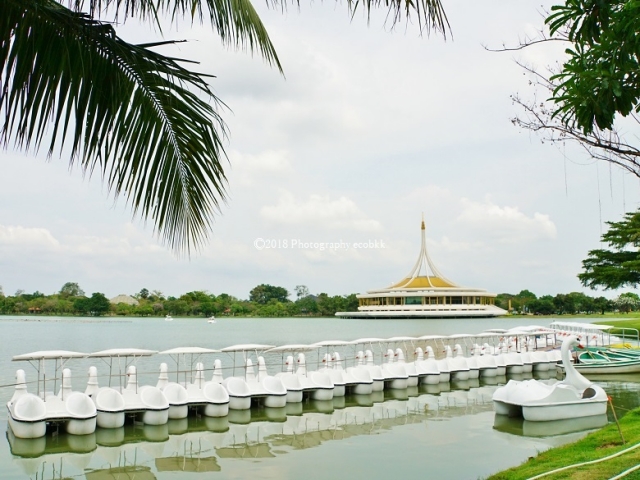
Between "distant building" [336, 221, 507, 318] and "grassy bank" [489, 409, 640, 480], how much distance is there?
88.8m

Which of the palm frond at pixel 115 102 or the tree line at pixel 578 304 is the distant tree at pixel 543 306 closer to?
the tree line at pixel 578 304

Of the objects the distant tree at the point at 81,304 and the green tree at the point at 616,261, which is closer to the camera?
the green tree at the point at 616,261

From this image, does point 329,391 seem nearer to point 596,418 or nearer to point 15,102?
point 596,418

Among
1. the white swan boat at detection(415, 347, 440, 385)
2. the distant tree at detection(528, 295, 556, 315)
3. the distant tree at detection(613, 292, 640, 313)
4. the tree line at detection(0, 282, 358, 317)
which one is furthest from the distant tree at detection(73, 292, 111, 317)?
the white swan boat at detection(415, 347, 440, 385)

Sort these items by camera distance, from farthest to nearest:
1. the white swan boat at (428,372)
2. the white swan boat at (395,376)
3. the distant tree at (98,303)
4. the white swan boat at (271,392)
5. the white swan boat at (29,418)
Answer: the distant tree at (98,303), the white swan boat at (428,372), the white swan boat at (395,376), the white swan boat at (271,392), the white swan boat at (29,418)

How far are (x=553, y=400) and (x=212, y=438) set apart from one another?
908 cm

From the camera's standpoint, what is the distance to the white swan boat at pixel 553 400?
1684 cm

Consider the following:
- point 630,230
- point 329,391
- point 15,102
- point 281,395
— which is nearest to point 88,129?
point 15,102

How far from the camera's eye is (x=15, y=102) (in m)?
3.26

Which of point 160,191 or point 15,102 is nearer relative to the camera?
point 15,102

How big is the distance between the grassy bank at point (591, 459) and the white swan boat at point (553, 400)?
2.71 metres

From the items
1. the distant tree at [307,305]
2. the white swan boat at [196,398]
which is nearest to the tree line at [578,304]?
the distant tree at [307,305]

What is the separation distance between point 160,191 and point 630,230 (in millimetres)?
39335

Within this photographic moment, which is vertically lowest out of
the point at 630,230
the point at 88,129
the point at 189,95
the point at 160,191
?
the point at 160,191
